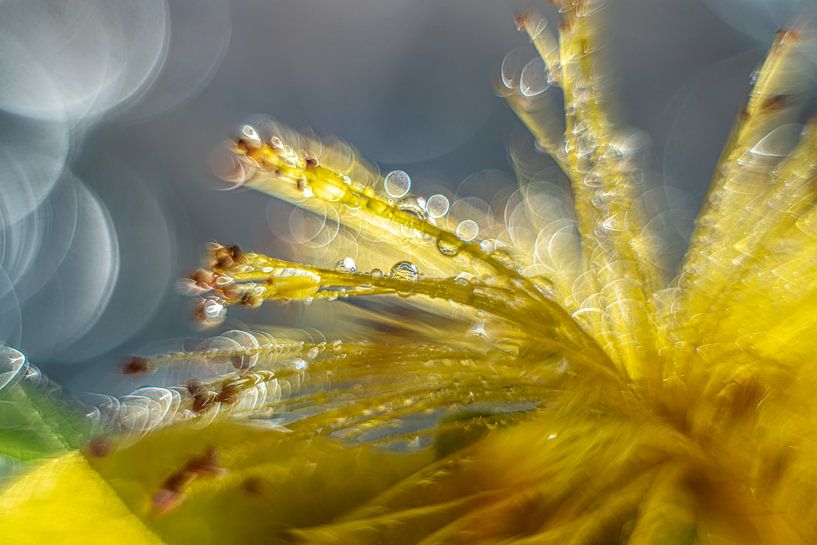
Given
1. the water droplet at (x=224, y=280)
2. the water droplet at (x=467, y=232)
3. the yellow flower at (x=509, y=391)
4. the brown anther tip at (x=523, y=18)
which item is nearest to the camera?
the yellow flower at (x=509, y=391)

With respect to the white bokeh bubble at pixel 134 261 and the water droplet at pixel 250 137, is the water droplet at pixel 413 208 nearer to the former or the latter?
the water droplet at pixel 250 137

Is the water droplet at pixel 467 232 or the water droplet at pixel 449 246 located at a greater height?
the water droplet at pixel 467 232

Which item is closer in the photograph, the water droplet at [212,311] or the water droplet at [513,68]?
the water droplet at [212,311]

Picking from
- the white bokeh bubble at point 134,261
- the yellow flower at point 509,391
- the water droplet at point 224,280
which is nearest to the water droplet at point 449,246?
the yellow flower at point 509,391

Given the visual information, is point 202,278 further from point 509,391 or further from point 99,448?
point 509,391

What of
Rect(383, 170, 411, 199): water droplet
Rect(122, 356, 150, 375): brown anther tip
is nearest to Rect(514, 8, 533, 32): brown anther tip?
Rect(383, 170, 411, 199): water droplet

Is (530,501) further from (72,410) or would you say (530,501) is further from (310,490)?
(72,410)
